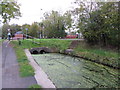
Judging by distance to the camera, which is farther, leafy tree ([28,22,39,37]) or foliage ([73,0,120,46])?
leafy tree ([28,22,39,37])

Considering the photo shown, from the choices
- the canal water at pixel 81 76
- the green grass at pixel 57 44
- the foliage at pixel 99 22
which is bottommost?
the canal water at pixel 81 76

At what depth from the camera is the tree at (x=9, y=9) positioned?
18.3 metres

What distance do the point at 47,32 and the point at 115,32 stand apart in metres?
24.7

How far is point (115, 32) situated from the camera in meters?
12.7

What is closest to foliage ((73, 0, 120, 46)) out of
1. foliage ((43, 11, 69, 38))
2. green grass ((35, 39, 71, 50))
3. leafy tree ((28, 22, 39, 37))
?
green grass ((35, 39, 71, 50))

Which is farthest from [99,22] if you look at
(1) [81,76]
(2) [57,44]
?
(1) [81,76]

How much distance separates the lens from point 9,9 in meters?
19.1

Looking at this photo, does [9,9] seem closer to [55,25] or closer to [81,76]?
[81,76]

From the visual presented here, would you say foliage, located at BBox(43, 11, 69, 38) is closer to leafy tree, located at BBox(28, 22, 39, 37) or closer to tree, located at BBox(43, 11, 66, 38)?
tree, located at BBox(43, 11, 66, 38)

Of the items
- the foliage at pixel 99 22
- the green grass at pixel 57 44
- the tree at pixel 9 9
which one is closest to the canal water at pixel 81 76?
the foliage at pixel 99 22

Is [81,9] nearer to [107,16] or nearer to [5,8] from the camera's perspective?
[107,16]

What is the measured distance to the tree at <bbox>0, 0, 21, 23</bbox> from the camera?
18328mm

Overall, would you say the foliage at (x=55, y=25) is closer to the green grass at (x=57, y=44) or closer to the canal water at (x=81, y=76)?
the green grass at (x=57, y=44)

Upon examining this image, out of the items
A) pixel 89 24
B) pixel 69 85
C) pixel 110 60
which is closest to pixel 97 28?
pixel 89 24
